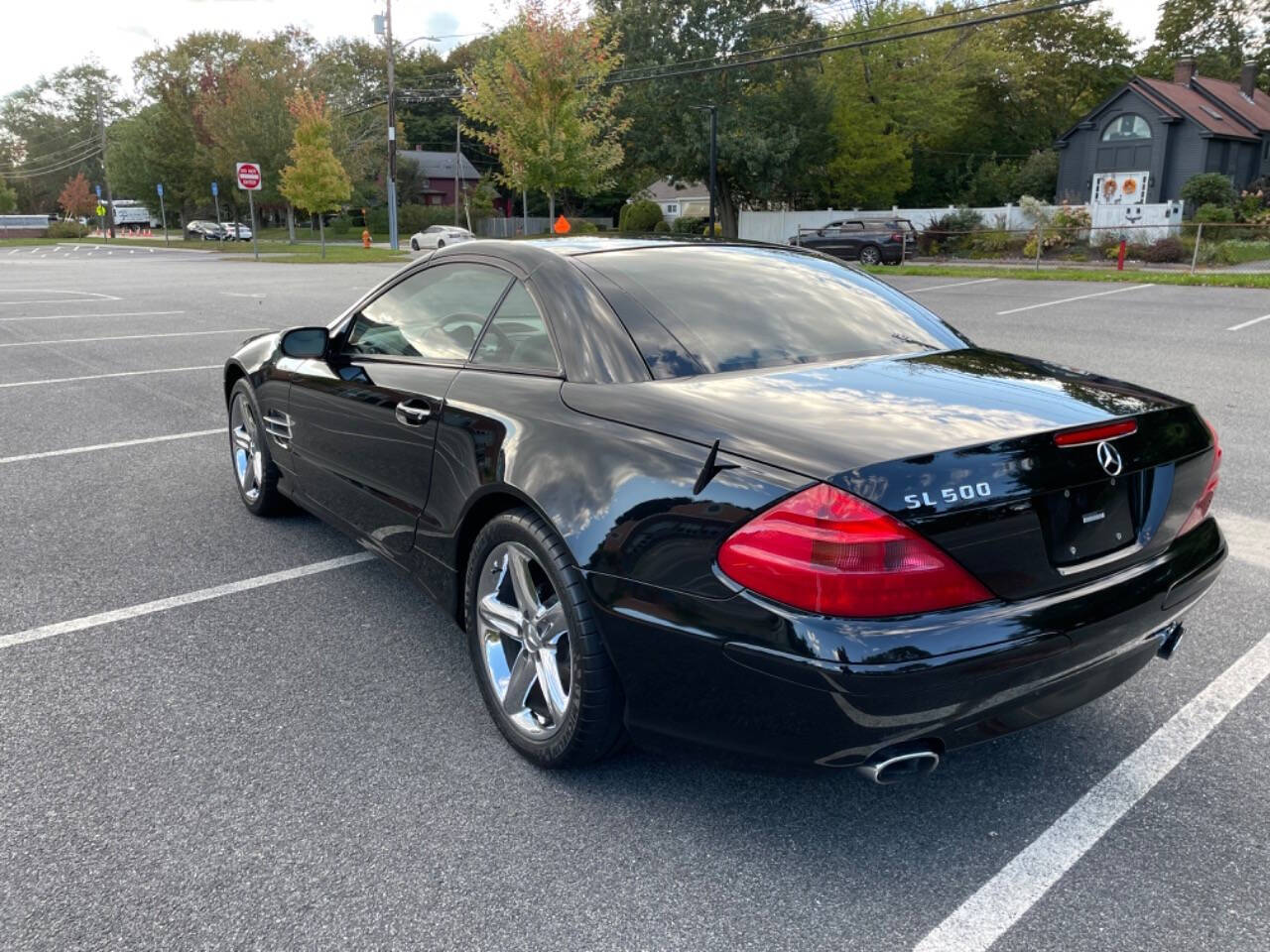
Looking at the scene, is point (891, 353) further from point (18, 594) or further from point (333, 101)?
point (333, 101)

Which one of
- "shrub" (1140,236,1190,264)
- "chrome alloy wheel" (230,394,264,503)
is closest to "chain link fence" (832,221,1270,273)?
"shrub" (1140,236,1190,264)

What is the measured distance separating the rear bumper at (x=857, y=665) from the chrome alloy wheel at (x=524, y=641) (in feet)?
1.08

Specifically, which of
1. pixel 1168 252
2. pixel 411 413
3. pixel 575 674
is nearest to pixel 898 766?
pixel 575 674

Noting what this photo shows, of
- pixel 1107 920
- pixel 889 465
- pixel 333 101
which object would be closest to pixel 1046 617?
pixel 889 465

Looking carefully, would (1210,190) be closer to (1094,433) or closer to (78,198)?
(1094,433)

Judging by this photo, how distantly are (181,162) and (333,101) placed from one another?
33.0ft

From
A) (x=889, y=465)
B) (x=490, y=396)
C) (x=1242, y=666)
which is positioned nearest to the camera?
(x=889, y=465)

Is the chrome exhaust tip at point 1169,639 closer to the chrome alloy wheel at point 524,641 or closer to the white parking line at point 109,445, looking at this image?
the chrome alloy wheel at point 524,641

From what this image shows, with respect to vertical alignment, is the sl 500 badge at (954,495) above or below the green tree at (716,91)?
below

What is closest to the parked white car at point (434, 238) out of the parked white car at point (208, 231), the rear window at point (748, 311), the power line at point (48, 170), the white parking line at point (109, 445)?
the parked white car at point (208, 231)

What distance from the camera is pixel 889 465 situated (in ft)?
7.07

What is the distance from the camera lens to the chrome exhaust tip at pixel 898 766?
2215 millimetres

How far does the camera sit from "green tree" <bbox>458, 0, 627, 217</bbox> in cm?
2939

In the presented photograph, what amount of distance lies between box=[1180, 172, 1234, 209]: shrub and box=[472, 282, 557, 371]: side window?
40.7 meters
